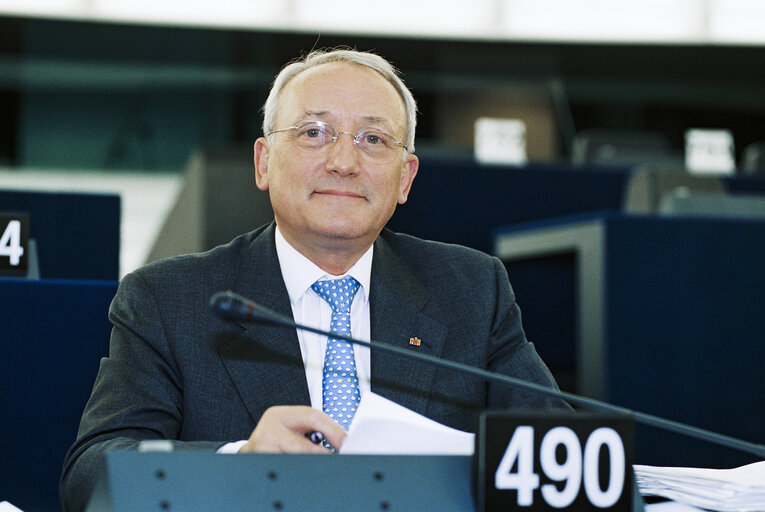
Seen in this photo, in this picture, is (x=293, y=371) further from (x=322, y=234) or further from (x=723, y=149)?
(x=723, y=149)

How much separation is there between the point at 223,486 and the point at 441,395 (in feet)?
2.47

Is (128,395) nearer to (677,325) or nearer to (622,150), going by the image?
(677,325)

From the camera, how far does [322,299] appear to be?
1.67 metres

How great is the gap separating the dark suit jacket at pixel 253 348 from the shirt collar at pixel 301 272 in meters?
0.02

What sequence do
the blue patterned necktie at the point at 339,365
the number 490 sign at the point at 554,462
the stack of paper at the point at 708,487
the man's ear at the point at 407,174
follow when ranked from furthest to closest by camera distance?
1. the man's ear at the point at 407,174
2. the blue patterned necktie at the point at 339,365
3. the stack of paper at the point at 708,487
4. the number 490 sign at the point at 554,462

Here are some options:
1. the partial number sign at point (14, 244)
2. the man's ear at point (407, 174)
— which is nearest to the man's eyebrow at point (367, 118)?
the man's ear at point (407, 174)

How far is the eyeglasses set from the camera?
1.67 meters

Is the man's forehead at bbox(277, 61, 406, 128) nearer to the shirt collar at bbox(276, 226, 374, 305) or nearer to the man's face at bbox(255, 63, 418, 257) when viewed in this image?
the man's face at bbox(255, 63, 418, 257)

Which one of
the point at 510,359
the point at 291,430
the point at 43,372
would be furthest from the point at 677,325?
the point at 291,430

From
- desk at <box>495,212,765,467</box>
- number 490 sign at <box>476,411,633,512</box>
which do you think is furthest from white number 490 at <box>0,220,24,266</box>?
desk at <box>495,212,765,467</box>

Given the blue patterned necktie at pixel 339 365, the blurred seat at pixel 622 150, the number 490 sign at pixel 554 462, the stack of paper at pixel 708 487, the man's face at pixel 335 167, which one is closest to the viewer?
the number 490 sign at pixel 554 462

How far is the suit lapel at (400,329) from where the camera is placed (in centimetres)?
158

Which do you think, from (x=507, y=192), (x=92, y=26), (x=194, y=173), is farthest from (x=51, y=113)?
(x=507, y=192)

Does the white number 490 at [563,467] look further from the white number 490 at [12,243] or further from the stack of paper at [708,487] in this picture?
the white number 490 at [12,243]
